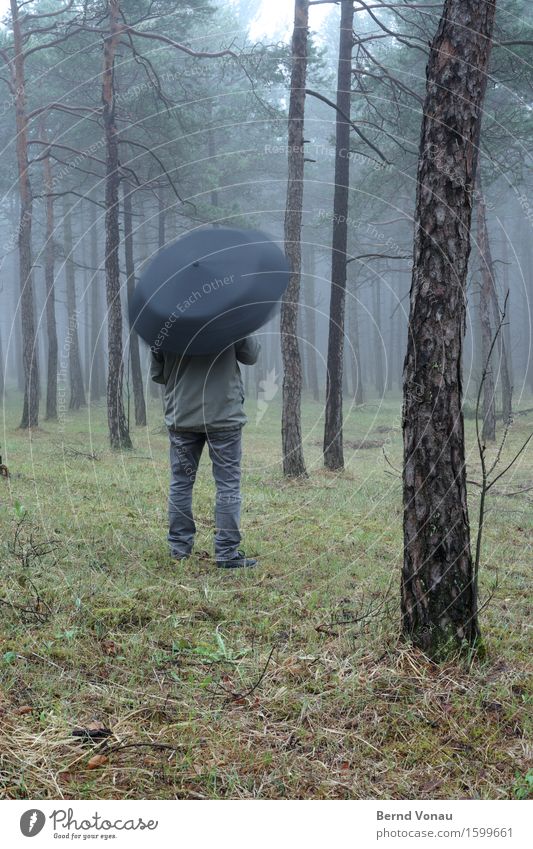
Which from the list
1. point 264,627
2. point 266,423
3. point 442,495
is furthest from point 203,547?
point 266,423

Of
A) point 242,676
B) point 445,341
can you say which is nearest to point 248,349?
point 445,341

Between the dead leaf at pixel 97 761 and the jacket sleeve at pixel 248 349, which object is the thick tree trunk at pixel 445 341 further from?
the jacket sleeve at pixel 248 349

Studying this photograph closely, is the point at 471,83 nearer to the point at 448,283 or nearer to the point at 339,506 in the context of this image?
the point at 448,283

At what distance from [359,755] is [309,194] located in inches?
1203

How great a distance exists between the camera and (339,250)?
40.1 feet

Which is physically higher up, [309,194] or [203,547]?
[309,194]

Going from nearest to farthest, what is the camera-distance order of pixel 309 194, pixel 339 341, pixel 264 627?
pixel 264 627
pixel 339 341
pixel 309 194

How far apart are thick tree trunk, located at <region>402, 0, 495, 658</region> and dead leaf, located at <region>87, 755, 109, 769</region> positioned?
174 centimetres

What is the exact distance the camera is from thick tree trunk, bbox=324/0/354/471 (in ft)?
40.6

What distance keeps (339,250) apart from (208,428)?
724 centimetres

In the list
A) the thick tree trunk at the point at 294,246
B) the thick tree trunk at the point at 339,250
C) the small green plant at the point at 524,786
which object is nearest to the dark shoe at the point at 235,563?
the small green plant at the point at 524,786

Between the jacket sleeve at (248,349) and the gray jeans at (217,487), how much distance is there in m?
0.58

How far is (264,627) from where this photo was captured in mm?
4441

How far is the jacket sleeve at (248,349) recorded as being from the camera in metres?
5.64
